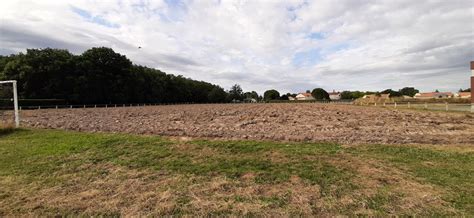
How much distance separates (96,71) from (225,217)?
73.7 metres

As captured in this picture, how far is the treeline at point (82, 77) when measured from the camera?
57.0 m

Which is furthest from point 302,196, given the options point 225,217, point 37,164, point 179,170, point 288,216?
point 37,164

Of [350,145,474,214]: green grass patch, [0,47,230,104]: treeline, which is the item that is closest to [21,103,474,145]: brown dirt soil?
[350,145,474,214]: green grass patch

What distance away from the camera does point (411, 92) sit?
6604 inches

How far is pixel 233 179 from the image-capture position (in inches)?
256

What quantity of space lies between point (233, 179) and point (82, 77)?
66845mm

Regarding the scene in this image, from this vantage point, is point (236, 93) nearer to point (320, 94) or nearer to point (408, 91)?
point (320, 94)

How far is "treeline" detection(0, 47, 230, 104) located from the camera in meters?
57.0

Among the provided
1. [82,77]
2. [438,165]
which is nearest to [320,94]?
[82,77]

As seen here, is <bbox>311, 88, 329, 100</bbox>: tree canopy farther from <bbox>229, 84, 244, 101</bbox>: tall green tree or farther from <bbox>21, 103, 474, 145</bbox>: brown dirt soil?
<bbox>21, 103, 474, 145</bbox>: brown dirt soil

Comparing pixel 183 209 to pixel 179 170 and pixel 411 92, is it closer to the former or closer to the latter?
pixel 179 170

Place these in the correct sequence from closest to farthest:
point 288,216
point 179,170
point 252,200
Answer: point 288,216 < point 252,200 < point 179,170

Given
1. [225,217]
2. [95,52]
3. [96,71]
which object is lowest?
[225,217]

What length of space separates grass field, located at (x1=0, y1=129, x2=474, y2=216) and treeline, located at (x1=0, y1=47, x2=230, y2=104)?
5634 cm
